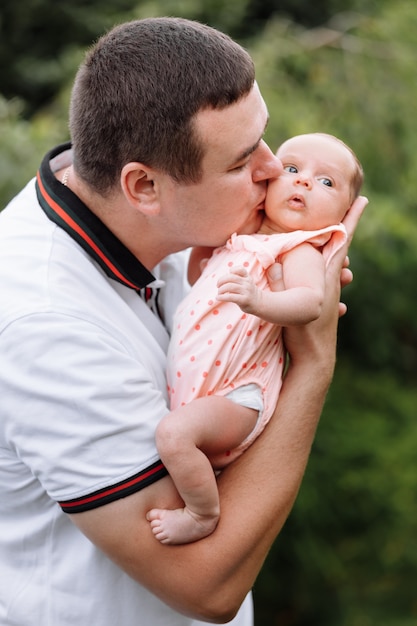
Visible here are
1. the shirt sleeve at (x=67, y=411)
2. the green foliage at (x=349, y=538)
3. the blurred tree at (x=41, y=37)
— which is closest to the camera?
the shirt sleeve at (x=67, y=411)

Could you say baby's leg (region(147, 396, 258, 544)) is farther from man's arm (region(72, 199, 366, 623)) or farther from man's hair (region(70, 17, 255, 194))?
man's hair (region(70, 17, 255, 194))

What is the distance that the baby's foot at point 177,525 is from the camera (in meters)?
2.02

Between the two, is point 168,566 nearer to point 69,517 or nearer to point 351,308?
point 69,517

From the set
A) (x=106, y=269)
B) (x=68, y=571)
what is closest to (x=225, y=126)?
(x=106, y=269)

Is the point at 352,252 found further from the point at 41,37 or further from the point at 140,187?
the point at 41,37

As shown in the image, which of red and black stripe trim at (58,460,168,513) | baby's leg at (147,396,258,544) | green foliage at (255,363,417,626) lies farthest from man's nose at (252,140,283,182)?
green foliage at (255,363,417,626)

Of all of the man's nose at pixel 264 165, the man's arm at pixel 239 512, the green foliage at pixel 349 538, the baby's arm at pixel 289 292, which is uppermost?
the man's nose at pixel 264 165

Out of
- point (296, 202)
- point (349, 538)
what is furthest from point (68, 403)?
point (349, 538)

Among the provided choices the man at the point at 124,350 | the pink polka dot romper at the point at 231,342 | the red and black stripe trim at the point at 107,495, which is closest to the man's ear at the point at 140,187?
the man at the point at 124,350

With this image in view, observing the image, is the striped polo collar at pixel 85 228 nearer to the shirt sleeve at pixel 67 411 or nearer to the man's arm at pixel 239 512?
the shirt sleeve at pixel 67 411

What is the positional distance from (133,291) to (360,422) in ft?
12.4

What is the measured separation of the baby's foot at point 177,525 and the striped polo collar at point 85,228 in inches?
23.4

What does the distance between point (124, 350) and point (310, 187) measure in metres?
0.69

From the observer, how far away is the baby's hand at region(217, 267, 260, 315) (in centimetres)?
209
